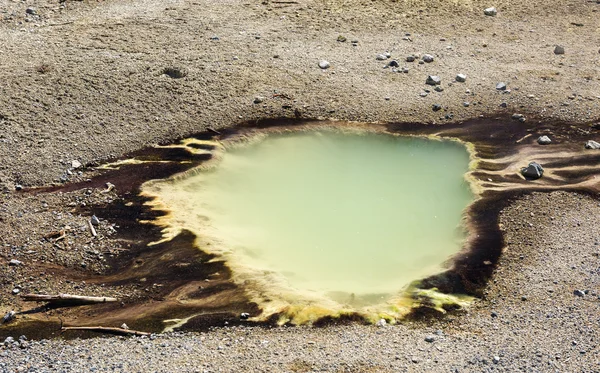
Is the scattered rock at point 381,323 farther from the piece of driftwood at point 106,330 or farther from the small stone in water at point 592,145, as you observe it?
the small stone in water at point 592,145

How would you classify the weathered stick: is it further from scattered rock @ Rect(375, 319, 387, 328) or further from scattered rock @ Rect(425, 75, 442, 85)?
scattered rock @ Rect(425, 75, 442, 85)

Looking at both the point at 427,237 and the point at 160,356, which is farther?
the point at 427,237

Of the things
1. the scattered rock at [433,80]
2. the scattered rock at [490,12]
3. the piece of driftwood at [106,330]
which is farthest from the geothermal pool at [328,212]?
the scattered rock at [490,12]

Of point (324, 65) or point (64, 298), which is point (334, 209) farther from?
point (64, 298)

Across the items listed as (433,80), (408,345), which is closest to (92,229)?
(408,345)

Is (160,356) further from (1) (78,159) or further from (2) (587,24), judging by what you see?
(2) (587,24)

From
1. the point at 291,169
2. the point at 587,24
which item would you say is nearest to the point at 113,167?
the point at 291,169
